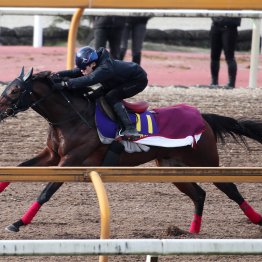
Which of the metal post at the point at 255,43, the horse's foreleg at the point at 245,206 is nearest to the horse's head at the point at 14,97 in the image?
the horse's foreleg at the point at 245,206

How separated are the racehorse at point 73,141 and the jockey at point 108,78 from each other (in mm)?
153

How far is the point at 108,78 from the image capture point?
844 centimetres

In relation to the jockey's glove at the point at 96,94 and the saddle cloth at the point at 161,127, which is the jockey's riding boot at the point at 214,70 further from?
the jockey's glove at the point at 96,94

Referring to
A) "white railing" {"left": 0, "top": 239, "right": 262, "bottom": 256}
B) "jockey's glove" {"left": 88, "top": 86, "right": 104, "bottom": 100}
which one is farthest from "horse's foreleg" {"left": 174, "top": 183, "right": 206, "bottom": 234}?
"white railing" {"left": 0, "top": 239, "right": 262, "bottom": 256}

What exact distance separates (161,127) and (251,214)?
3.31 feet

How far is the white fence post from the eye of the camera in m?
17.8

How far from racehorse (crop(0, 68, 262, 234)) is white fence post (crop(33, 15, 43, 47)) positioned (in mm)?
9254

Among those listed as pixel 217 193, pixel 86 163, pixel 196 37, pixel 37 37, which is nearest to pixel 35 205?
pixel 86 163

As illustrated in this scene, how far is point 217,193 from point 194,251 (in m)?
4.89

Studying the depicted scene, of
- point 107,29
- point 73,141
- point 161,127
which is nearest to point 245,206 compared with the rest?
point 161,127

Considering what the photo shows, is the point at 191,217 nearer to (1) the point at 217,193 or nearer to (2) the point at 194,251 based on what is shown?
(1) the point at 217,193

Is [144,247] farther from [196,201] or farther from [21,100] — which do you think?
[196,201]

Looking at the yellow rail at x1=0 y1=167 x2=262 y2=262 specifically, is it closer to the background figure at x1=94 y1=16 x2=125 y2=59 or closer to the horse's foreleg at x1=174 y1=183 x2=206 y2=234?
the horse's foreleg at x1=174 y1=183 x2=206 y2=234
